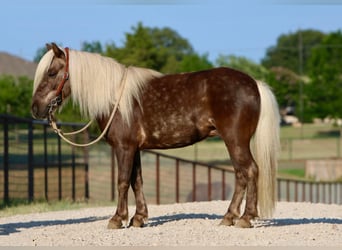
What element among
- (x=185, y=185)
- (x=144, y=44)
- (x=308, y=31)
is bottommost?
(x=185, y=185)

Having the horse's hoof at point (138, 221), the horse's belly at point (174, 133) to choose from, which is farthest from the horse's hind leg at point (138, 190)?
the horse's belly at point (174, 133)

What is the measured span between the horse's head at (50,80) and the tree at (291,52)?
65.9 meters

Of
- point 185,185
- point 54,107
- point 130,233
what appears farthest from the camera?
point 185,185

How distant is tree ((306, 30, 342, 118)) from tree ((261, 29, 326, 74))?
18.1 m

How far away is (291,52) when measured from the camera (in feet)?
301

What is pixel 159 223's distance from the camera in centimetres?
824

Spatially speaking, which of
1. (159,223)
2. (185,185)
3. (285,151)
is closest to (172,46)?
(285,151)

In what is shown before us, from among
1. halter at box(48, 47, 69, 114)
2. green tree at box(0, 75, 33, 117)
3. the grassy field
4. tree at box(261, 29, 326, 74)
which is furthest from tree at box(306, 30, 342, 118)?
halter at box(48, 47, 69, 114)

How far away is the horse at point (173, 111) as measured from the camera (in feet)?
24.7

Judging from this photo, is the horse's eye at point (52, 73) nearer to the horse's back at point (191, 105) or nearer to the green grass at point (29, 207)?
the horse's back at point (191, 105)

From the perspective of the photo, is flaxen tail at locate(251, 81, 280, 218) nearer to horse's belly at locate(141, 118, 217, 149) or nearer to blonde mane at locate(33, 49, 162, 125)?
horse's belly at locate(141, 118, 217, 149)

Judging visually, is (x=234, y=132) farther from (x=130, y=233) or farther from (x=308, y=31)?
(x=308, y=31)

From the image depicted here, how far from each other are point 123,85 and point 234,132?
135 cm

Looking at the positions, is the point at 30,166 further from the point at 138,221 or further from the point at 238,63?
the point at 238,63
